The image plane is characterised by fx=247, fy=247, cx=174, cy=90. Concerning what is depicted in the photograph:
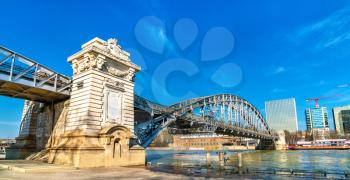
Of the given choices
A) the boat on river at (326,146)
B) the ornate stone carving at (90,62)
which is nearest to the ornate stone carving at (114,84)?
the ornate stone carving at (90,62)

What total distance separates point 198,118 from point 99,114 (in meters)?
33.9

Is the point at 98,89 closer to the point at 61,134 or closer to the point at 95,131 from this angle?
the point at 95,131

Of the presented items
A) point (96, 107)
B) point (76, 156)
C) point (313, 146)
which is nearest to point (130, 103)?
point (96, 107)

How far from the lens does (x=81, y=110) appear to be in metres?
24.2

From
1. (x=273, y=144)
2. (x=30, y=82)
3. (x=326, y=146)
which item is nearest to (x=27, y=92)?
(x=30, y=82)

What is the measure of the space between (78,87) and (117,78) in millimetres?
4261

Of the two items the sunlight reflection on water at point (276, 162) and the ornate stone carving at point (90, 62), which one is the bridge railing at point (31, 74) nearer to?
the ornate stone carving at point (90, 62)

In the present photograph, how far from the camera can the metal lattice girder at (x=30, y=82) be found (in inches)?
891

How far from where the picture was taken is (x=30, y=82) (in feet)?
79.0

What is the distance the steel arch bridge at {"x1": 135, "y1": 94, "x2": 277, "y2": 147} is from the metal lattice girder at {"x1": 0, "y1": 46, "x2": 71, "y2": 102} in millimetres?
11102

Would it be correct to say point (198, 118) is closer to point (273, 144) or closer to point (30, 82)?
point (30, 82)

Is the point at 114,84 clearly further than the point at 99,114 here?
Yes

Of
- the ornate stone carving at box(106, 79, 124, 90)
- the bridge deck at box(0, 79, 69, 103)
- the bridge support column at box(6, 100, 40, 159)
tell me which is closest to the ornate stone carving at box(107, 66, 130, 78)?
the ornate stone carving at box(106, 79, 124, 90)

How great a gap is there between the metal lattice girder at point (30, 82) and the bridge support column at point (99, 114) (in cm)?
167
